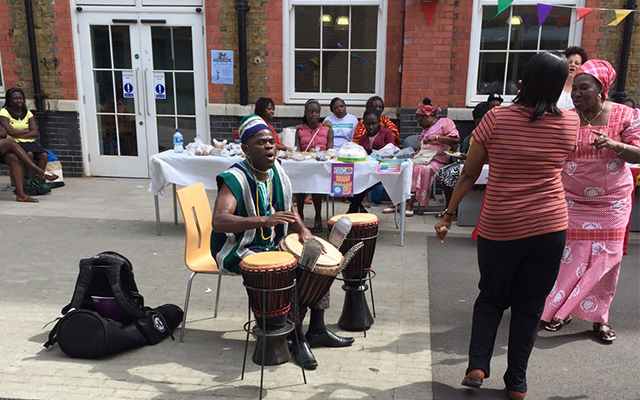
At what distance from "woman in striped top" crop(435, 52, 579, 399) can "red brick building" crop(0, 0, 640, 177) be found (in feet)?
18.5

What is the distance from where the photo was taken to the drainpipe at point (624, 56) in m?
7.63

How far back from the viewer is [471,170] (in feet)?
9.62

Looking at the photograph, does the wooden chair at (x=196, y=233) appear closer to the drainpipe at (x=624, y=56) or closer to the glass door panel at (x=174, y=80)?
the glass door panel at (x=174, y=80)

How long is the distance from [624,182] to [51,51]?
8825 mm

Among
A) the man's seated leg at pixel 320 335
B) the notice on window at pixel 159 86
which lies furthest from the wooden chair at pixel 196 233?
the notice on window at pixel 159 86

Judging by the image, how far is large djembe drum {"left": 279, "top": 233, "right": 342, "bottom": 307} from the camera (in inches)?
123

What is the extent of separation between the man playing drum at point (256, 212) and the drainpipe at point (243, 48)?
5.42 metres

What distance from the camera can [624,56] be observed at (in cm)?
777

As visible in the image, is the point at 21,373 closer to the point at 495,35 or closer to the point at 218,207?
the point at 218,207

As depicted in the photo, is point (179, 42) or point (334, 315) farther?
point (179, 42)

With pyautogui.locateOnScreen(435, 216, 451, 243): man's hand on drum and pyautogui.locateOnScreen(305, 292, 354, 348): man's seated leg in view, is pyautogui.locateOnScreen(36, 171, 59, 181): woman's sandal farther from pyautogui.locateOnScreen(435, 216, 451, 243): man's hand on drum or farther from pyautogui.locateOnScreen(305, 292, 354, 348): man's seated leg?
pyautogui.locateOnScreen(435, 216, 451, 243): man's hand on drum

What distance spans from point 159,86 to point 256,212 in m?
6.56

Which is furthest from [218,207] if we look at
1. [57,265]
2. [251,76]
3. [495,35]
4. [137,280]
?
[495,35]

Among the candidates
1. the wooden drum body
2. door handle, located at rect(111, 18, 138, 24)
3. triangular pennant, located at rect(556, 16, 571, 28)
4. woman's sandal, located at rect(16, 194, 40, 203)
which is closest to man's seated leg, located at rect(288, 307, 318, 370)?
the wooden drum body
